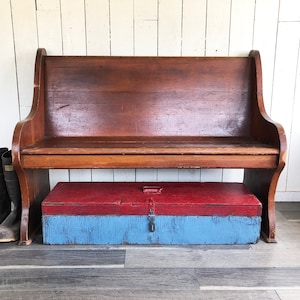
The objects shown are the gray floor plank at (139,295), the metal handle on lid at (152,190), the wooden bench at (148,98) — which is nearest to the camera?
the gray floor plank at (139,295)

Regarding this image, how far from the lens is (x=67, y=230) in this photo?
153 centimetres

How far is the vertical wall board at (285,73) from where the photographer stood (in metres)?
1.93

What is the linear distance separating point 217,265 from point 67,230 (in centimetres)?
69

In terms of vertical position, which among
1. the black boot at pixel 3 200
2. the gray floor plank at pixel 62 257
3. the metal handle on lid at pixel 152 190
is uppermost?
the metal handle on lid at pixel 152 190

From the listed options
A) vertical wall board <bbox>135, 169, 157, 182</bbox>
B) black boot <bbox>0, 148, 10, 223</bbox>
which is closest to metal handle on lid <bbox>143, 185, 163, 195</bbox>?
vertical wall board <bbox>135, 169, 157, 182</bbox>

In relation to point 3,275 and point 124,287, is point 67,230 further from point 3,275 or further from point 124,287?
point 124,287

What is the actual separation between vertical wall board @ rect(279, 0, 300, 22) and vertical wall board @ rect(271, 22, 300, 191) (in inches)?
1.1

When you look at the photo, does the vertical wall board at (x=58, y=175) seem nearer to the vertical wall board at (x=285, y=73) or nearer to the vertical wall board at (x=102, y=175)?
the vertical wall board at (x=102, y=175)

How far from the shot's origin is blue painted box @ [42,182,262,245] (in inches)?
59.6

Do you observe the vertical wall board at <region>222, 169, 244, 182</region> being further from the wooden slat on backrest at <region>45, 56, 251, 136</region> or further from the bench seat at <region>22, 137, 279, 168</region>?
the bench seat at <region>22, 137, 279, 168</region>

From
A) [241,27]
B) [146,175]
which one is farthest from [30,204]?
[241,27]

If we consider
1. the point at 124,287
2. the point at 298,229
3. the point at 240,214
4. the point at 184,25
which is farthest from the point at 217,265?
the point at 184,25

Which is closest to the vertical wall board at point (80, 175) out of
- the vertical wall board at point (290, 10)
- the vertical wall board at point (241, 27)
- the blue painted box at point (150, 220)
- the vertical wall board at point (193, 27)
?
the blue painted box at point (150, 220)

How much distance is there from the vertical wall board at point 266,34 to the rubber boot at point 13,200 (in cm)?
149
